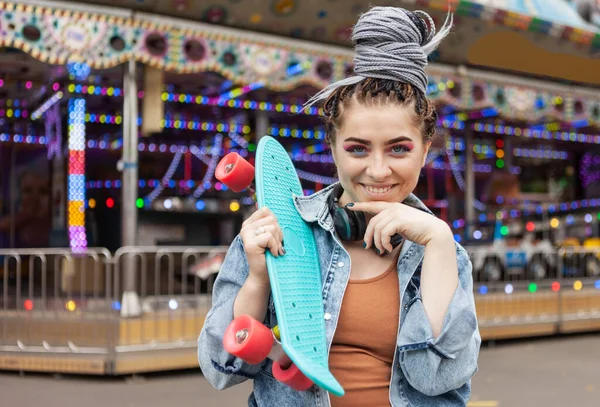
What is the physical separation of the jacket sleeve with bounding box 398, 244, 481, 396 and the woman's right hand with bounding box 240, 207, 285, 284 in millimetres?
312

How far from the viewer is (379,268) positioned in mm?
1510

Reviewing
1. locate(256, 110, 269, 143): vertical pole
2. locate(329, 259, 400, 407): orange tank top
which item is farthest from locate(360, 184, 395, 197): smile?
locate(256, 110, 269, 143): vertical pole

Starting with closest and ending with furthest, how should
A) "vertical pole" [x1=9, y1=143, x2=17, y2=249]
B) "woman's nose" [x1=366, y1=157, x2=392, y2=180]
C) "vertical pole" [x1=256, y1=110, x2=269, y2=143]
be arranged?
1. "woman's nose" [x1=366, y1=157, x2=392, y2=180]
2. "vertical pole" [x1=256, y1=110, x2=269, y2=143]
3. "vertical pole" [x1=9, y1=143, x2=17, y2=249]

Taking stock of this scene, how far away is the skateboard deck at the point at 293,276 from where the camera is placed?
1.23 meters

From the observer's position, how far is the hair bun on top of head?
1411mm

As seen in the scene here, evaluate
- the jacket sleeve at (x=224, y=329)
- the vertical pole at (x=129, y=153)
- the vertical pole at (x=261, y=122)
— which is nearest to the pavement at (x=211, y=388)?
the vertical pole at (x=129, y=153)

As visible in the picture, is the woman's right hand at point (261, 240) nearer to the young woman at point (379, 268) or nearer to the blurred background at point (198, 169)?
the young woman at point (379, 268)

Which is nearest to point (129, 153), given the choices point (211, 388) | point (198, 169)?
point (211, 388)

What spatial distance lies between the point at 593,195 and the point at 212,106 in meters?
11.0

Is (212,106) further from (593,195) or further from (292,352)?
(593,195)

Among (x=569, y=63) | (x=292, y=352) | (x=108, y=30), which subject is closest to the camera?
(x=292, y=352)

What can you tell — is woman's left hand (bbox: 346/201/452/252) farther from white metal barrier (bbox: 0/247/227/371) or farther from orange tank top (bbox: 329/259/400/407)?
white metal barrier (bbox: 0/247/227/371)

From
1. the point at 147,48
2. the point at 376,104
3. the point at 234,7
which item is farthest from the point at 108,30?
the point at 376,104

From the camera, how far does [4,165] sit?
483 inches
